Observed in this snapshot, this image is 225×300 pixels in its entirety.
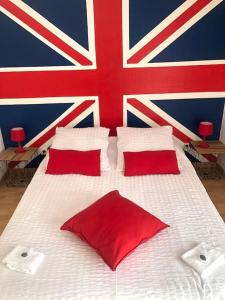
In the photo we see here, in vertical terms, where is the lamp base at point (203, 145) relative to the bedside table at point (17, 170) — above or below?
above

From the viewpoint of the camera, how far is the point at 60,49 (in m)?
2.75

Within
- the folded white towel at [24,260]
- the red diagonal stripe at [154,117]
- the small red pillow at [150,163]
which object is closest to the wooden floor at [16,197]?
the red diagonal stripe at [154,117]

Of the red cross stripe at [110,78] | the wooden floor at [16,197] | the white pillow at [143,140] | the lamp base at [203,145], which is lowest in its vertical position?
the wooden floor at [16,197]

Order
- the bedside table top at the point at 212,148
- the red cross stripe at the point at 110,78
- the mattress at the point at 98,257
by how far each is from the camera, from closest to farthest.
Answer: the mattress at the point at 98,257, the red cross stripe at the point at 110,78, the bedside table top at the point at 212,148

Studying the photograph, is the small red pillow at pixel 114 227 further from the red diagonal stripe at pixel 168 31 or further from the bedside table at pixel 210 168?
the red diagonal stripe at pixel 168 31

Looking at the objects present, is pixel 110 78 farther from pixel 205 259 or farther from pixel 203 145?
pixel 205 259

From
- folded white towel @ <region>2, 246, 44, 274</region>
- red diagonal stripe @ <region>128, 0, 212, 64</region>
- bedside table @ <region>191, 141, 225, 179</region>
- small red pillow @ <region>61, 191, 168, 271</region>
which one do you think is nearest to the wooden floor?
bedside table @ <region>191, 141, 225, 179</region>

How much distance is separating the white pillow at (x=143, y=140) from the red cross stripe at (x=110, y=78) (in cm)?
46

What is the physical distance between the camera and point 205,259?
1435mm

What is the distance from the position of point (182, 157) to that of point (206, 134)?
0.48m

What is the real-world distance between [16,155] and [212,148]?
2338mm

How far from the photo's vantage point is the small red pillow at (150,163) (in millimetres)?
2393

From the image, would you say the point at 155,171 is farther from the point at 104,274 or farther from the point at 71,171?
the point at 104,274

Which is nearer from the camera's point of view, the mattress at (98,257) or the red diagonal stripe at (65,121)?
the mattress at (98,257)
